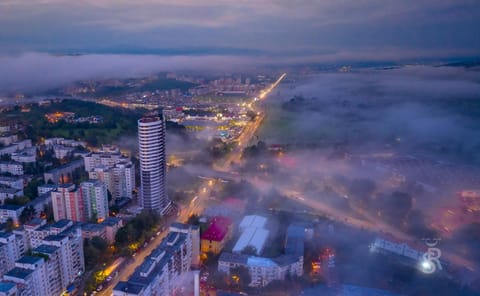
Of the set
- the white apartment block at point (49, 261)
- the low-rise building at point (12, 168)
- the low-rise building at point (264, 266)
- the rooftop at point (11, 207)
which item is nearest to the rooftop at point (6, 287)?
the white apartment block at point (49, 261)

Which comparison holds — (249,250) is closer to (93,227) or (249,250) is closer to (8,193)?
(93,227)

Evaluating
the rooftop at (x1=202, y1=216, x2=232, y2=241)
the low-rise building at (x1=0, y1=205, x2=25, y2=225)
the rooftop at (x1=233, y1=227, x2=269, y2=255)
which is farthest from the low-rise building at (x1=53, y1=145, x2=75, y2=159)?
the rooftop at (x1=233, y1=227, x2=269, y2=255)

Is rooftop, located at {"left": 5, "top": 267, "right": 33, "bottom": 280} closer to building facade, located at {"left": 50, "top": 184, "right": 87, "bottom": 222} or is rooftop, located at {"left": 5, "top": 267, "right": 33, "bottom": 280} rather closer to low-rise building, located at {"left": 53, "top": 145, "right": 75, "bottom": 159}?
building facade, located at {"left": 50, "top": 184, "right": 87, "bottom": 222}

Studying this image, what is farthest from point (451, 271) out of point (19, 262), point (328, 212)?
point (19, 262)

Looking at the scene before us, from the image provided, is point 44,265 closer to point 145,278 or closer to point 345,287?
point 145,278

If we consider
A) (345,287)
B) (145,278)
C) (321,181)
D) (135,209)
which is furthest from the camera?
(321,181)

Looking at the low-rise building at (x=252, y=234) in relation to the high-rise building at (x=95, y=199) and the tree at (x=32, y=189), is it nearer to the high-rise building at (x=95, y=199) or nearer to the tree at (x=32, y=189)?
the high-rise building at (x=95, y=199)
